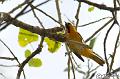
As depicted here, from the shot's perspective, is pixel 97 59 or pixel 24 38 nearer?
pixel 97 59

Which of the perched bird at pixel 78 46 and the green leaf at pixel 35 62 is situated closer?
the perched bird at pixel 78 46

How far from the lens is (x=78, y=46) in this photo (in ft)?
1.86

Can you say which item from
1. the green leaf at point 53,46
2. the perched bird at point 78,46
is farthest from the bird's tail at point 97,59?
the green leaf at point 53,46

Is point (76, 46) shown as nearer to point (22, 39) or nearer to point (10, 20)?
point (10, 20)

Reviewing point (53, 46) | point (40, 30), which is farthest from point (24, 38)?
point (40, 30)

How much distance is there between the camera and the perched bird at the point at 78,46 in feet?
1.84

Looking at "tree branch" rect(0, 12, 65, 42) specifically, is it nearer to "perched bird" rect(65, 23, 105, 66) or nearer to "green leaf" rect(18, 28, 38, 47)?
"perched bird" rect(65, 23, 105, 66)

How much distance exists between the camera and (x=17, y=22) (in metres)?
0.61

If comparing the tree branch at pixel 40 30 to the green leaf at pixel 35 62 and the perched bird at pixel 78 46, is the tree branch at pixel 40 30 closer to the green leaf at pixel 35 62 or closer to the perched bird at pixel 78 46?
the perched bird at pixel 78 46

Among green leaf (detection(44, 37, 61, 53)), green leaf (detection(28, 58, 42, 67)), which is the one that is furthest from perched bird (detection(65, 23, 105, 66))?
green leaf (detection(28, 58, 42, 67))

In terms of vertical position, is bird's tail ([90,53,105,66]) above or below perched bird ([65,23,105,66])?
below

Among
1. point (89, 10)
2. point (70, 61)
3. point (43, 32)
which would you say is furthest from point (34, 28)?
point (89, 10)

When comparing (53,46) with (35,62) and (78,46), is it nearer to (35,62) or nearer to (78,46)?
(35,62)

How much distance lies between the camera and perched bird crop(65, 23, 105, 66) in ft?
1.84
